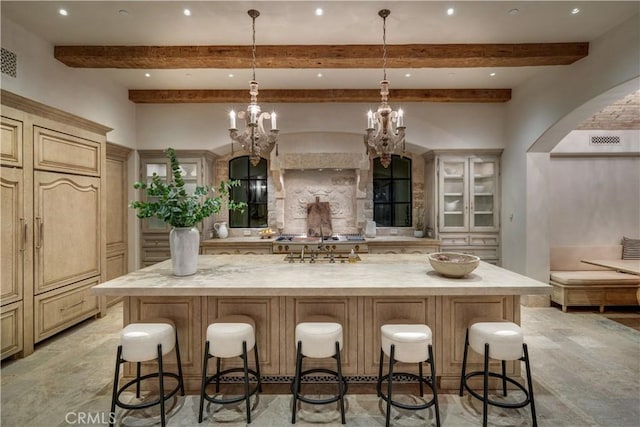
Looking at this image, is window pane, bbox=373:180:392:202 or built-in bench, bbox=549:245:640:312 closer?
built-in bench, bbox=549:245:640:312

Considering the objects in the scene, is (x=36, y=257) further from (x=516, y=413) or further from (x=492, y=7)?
(x=492, y=7)

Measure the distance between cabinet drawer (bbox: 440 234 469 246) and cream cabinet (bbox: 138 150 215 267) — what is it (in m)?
4.10

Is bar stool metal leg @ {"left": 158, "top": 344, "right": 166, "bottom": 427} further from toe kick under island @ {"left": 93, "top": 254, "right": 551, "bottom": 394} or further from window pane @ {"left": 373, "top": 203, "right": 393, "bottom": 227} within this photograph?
window pane @ {"left": 373, "top": 203, "right": 393, "bottom": 227}

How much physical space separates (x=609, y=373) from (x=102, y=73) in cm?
668

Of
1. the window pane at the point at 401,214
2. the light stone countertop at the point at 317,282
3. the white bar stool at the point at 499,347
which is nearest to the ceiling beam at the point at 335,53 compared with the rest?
the light stone countertop at the point at 317,282

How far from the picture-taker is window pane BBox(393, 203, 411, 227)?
6.09m

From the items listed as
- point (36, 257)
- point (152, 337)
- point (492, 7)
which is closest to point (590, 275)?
point (492, 7)

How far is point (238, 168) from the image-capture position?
607cm

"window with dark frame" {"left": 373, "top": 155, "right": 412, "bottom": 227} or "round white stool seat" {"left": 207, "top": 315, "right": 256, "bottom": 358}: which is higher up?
"window with dark frame" {"left": 373, "top": 155, "right": 412, "bottom": 227}

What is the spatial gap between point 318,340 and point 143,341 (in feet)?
3.74

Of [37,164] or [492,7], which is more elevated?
[492,7]

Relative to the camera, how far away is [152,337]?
6.92ft

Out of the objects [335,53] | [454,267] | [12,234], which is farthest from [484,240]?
[12,234]

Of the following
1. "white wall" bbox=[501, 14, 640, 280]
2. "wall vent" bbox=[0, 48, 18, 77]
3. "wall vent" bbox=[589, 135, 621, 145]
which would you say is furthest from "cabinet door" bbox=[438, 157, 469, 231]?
"wall vent" bbox=[0, 48, 18, 77]
